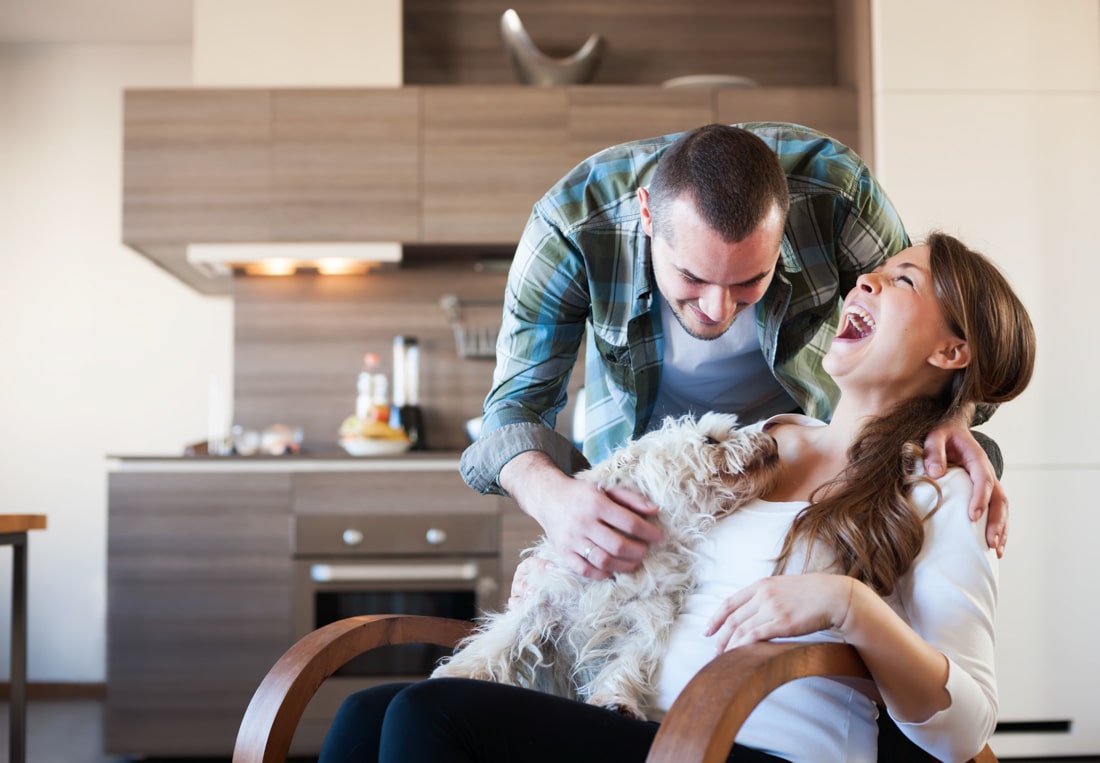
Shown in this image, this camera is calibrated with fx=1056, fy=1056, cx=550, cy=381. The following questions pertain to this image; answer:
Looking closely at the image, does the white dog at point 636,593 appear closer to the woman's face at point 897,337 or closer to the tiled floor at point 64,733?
the woman's face at point 897,337

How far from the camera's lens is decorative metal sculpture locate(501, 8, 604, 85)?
12.4 ft

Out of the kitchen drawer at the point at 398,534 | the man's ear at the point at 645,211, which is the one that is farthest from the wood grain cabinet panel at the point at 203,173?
the man's ear at the point at 645,211

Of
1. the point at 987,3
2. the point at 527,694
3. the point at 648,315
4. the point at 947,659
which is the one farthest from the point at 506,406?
the point at 987,3

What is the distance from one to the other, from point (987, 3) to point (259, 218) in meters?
2.60

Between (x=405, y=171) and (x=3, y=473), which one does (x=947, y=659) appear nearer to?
(x=405, y=171)

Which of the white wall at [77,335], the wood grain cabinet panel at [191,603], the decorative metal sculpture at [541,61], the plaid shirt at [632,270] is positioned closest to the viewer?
the plaid shirt at [632,270]

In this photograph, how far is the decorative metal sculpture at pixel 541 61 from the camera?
12.4 feet

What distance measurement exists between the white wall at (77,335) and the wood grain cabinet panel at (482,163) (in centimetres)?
137

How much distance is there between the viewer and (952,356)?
56.2 inches

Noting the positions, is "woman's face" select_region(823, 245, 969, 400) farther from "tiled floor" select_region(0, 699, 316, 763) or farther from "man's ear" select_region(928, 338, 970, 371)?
"tiled floor" select_region(0, 699, 316, 763)

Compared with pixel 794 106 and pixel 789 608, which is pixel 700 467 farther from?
pixel 794 106

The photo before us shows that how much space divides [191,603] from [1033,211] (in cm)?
305

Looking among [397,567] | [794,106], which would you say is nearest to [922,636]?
[397,567]

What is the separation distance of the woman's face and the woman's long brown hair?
18 millimetres
